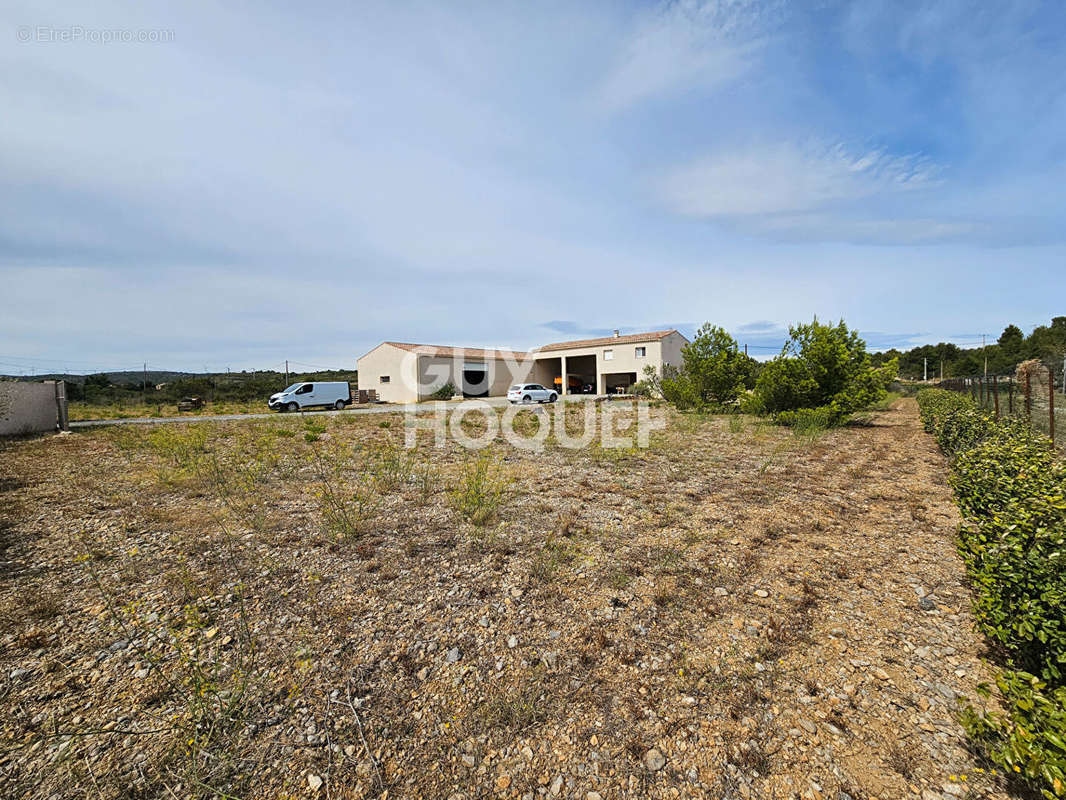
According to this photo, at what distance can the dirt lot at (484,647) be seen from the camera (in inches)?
85.0

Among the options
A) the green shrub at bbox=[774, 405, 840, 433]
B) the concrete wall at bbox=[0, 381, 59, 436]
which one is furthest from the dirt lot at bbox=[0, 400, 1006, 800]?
the concrete wall at bbox=[0, 381, 59, 436]

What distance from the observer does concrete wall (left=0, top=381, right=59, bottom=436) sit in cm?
1232

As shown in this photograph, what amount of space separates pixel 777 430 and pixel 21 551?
16227 mm

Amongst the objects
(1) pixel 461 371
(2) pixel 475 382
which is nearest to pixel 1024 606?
(1) pixel 461 371

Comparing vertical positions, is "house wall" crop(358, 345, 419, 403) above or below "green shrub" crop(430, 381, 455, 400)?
above

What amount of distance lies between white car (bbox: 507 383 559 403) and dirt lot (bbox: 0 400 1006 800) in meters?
18.9

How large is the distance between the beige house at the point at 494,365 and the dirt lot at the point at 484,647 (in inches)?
993

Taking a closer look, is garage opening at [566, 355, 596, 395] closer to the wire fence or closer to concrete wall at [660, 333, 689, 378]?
concrete wall at [660, 333, 689, 378]

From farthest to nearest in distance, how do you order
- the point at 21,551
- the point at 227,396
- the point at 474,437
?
1. the point at 227,396
2. the point at 474,437
3. the point at 21,551

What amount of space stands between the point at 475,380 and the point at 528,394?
10.6m

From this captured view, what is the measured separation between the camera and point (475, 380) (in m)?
35.3

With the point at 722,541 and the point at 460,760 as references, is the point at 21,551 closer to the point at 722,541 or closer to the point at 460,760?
the point at 460,760

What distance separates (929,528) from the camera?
507 centimetres

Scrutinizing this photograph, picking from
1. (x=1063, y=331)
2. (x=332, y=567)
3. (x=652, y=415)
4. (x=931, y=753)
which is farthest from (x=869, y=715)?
(x=1063, y=331)
